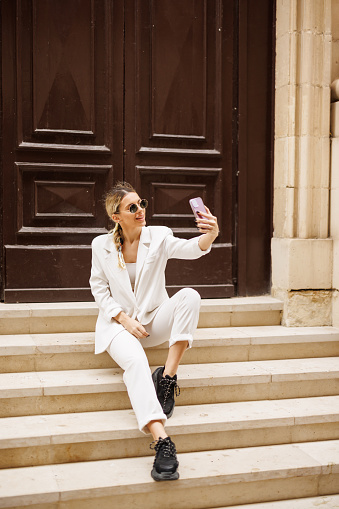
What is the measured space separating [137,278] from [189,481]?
4.36 ft

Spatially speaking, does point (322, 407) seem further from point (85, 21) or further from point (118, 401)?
point (85, 21)

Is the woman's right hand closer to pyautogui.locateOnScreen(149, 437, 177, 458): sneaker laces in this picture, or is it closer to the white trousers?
the white trousers

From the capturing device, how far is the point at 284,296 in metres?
5.32

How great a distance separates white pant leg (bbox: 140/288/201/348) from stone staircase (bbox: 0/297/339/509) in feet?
1.08

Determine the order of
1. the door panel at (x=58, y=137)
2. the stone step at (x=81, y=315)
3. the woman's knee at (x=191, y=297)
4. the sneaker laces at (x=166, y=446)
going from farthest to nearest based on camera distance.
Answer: the door panel at (x=58, y=137) < the stone step at (x=81, y=315) < the woman's knee at (x=191, y=297) < the sneaker laces at (x=166, y=446)

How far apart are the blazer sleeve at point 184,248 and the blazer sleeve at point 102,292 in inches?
18.4

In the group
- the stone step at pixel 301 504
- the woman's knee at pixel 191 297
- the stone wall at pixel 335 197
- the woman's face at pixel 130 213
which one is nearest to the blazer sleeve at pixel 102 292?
the woman's face at pixel 130 213

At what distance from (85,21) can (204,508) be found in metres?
3.76

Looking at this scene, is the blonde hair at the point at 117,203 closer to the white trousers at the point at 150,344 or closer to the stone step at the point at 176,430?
the white trousers at the point at 150,344

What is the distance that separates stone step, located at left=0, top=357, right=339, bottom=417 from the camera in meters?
3.99

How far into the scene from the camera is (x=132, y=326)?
13.2ft

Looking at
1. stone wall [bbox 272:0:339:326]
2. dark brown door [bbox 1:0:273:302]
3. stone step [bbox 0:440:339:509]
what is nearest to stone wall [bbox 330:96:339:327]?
stone wall [bbox 272:0:339:326]

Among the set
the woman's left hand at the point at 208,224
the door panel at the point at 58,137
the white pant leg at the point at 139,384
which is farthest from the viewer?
the door panel at the point at 58,137

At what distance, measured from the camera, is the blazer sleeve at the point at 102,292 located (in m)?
4.08
